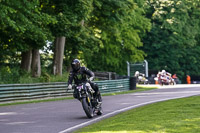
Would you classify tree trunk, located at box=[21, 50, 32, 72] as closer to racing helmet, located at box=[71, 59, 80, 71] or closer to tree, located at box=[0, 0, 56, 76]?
tree, located at box=[0, 0, 56, 76]

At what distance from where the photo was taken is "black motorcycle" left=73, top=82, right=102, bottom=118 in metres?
14.4

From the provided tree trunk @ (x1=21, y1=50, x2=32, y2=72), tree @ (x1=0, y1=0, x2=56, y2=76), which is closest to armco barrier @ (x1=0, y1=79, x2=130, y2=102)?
tree @ (x1=0, y1=0, x2=56, y2=76)

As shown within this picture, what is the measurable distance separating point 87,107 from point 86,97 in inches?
11.9

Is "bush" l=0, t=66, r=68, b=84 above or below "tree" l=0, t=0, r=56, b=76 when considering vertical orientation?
below

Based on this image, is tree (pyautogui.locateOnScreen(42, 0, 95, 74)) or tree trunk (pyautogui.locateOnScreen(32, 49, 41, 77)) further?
tree trunk (pyautogui.locateOnScreen(32, 49, 41, 77))

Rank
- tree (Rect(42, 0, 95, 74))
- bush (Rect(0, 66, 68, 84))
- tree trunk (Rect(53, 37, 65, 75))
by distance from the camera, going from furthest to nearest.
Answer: tree trunk (Rect(53, 37, 65, 75)) → tree (Rect(42, 0, 95, 74)) → bush (Rect(0, 66, 68, 84))

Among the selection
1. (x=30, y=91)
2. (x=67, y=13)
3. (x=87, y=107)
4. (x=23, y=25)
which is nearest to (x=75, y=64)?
(x=87, y=107)

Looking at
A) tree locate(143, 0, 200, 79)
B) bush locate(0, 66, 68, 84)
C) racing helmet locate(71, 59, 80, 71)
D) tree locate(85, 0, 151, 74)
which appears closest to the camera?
racing helmet locate(71, 59, 80, 71)

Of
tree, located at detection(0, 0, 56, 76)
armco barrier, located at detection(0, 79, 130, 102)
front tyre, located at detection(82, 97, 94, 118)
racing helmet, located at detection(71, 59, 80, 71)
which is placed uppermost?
tree, located at detection(0, 0, 56, 76)

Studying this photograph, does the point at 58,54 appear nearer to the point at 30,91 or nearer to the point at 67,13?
the point at 67,13

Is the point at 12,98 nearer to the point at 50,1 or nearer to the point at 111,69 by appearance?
the point at 50,1

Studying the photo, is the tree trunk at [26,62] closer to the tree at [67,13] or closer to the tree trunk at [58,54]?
the tree trunk at [58,54]

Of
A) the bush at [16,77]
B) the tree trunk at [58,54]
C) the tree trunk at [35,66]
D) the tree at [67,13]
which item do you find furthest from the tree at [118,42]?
the bush at [16,77]

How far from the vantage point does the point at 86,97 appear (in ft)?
47.6
